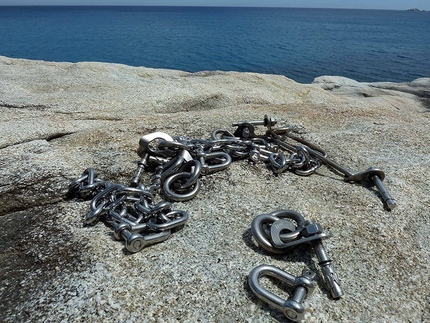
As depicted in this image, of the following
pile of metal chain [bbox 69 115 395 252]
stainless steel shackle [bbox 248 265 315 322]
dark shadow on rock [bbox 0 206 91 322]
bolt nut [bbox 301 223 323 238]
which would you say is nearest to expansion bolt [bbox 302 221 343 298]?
bolt nut [bbox 301 223 323 238]

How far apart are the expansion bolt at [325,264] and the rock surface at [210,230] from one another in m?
0.09

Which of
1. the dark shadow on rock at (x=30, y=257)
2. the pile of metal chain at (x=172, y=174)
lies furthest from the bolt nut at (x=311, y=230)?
the dark shadow on rock at (x=30, y=257)

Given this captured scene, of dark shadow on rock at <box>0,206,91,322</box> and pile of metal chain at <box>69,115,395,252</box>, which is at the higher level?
pile of metal chain at <box>69,115,395,252</box>

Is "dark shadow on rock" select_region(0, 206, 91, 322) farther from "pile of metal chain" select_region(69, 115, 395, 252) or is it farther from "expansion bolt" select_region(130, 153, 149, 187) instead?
"expansion bolt" select_region(130, 153, 149, 187)

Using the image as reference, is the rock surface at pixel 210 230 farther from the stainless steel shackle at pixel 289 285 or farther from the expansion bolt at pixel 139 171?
the expansion bolt at pixel 139 171

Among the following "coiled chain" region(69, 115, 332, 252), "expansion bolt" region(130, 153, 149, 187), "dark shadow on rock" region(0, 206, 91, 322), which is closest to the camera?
"dark shadow on rock" region(0, 206, 91, 322)

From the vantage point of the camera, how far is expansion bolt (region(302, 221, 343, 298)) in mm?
2648

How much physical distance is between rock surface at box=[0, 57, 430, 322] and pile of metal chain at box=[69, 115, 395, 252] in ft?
0.46

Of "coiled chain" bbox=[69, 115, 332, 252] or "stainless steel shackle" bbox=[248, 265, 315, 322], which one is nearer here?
"stainless steel shackle" bbox=[248, 265, 315, 322]

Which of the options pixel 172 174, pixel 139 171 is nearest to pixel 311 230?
pixel 172 174

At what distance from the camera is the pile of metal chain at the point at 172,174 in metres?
3.19

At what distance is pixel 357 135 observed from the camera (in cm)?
591

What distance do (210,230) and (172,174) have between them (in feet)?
2.97

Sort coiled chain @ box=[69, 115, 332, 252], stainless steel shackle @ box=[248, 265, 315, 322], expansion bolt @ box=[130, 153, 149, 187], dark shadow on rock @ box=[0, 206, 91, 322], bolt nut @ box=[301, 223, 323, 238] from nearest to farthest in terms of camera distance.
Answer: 1. stainless steel shackle @ box=[248, 265, 315, 322]
2. dark shadow on rock @ box=[0, 206, 91, 322]
3. bolt nut @ box=[301, 223, 323, 238]
4. coiled chain @ box=[69, 115, 332, 252]
5. expansion bolt @ box=[130, 153, 149, 187]
